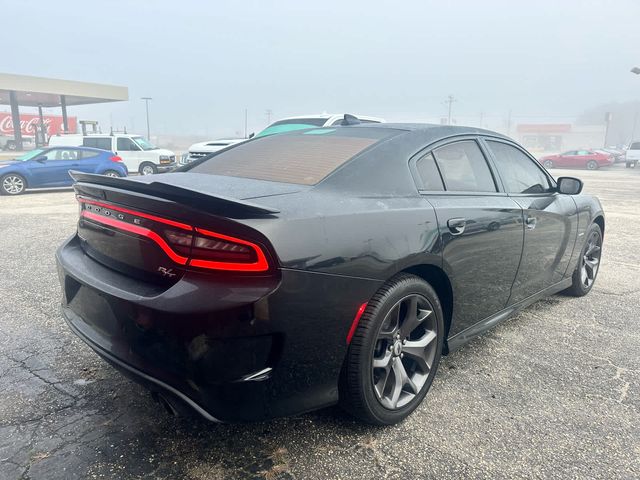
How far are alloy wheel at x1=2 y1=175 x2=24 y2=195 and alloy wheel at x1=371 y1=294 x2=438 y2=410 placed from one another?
42.8 ft

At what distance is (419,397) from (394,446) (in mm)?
353

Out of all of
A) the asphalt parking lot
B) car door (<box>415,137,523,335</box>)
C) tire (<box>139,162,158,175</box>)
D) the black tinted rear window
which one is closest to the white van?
tire (<box>139,162,158,175</box>)

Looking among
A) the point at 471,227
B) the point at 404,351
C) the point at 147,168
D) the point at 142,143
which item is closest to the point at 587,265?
the point at 471,227

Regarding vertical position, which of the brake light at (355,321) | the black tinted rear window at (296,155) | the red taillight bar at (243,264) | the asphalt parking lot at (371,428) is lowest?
the asphalt parking lot at (371,428)

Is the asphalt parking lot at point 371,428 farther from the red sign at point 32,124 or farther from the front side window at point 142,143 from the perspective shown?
the red sign at point 32,124

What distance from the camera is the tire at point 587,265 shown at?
4414 millimetres

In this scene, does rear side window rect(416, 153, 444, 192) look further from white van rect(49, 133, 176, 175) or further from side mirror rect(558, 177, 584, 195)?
white van rect(49, 133, 176, 175)

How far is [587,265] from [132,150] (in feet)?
52.6

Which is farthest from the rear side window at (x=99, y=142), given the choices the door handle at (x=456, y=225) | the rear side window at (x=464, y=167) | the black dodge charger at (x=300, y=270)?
the door handle at (x=456, y=225)

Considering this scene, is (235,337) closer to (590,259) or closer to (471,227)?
(471,227)

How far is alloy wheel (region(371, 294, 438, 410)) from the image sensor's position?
238cm

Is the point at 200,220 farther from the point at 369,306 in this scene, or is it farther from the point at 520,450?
the point at 520,450

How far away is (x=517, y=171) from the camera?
3613mm

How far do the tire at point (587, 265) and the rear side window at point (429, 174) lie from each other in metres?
2.28
